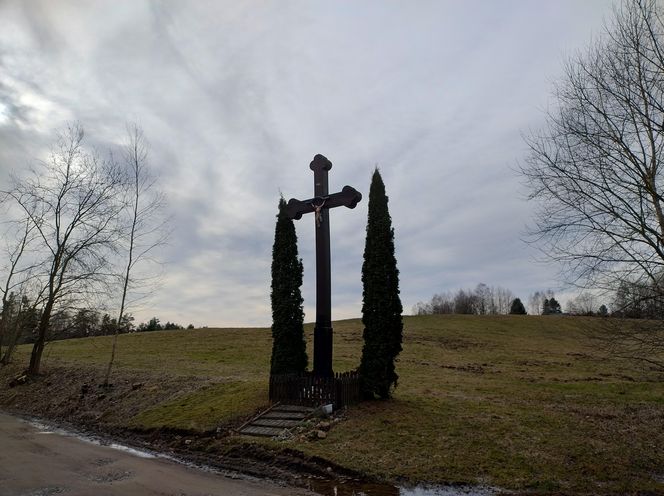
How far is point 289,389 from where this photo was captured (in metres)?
11.9

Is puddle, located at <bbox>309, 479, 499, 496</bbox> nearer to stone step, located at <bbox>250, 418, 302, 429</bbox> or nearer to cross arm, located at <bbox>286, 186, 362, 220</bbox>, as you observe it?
stone step, located at <bbox>250, 418, 302, 429</bbox>

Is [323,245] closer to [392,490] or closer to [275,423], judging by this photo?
[275,423]

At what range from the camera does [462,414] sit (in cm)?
1088

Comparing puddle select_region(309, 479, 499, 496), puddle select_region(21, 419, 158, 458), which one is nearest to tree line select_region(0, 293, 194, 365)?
puddle select_region(21, 419, 158, 458)

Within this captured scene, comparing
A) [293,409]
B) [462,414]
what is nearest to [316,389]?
[293,409]

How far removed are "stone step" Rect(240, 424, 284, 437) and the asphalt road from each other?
1.82 meters

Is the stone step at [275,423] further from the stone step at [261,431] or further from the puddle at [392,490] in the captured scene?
the puddle at [392,490]

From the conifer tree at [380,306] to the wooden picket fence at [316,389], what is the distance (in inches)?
23.6

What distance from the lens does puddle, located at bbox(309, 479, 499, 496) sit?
6819mm

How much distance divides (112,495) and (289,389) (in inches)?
227

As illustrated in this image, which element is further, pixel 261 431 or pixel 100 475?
pixel 261 431

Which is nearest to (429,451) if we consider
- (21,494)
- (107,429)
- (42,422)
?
(21,494)

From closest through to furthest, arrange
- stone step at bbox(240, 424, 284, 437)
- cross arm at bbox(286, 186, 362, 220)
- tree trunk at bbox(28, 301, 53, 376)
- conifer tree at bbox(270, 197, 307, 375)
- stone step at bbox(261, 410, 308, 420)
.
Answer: stone step at bbox(240, 424, 284, 437)
stone step at bbox(261, 410, 308, 420)
cross arm at bbox(286, 186, 362, 220)
conifer tree at bbox(270, 197, 307, 375)
tree trunk at bbox(28, 301, 53, 376)

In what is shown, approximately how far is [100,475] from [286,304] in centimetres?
693
